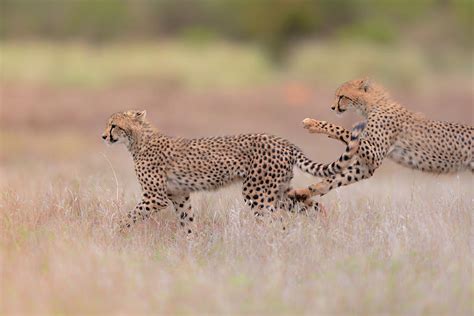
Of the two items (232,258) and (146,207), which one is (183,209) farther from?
(232,258)

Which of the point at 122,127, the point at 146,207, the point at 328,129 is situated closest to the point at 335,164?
the point at 328,129

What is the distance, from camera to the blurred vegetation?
83.5 ft

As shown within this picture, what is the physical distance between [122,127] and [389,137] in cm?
179

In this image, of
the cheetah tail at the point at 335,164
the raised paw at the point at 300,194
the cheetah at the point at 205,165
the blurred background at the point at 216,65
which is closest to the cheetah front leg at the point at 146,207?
the cheetah at the point at 205,165

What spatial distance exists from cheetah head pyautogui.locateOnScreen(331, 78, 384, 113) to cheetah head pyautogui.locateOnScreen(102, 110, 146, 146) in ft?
4.44

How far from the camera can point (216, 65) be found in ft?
76.0

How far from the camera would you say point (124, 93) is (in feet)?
63.0

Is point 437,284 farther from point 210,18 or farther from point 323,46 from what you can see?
point 210,18

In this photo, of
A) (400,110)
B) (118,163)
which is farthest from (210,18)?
(400,110)

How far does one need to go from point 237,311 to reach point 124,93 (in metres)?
15.5

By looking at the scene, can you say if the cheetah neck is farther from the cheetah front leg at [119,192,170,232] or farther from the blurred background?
the blurred background

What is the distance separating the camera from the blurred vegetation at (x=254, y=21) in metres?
25.4

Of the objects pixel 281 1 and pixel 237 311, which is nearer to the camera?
pixel 237 311

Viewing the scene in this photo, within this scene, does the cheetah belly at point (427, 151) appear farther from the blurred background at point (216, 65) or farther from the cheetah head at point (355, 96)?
the blurred background at point (216, 65)
